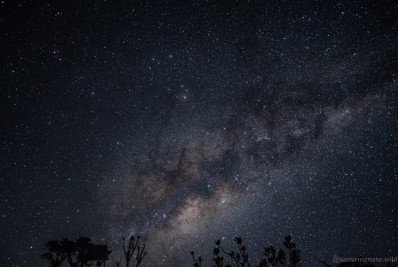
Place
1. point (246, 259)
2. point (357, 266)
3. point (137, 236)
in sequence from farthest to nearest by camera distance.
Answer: point (137, 236) < point (246, 259) < point (357, 266)

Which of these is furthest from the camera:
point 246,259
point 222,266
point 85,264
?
point 85,264

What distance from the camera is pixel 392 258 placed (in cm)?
1420

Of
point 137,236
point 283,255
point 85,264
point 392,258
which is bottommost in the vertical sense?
point 392,258

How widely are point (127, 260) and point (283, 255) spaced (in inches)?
351

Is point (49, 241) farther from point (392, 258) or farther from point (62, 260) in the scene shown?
point (392, 258)

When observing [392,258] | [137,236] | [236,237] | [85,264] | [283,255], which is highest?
[137,236]

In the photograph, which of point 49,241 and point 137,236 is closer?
point 49,241

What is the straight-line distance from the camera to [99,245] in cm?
1573

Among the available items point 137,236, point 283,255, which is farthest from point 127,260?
point 283,255

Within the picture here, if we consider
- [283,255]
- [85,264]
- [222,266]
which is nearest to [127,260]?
[85,264]

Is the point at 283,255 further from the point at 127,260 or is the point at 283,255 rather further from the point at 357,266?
the point at 127,260

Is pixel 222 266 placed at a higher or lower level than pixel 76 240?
lower

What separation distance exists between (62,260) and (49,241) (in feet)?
4.38

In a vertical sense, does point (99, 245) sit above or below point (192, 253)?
above
